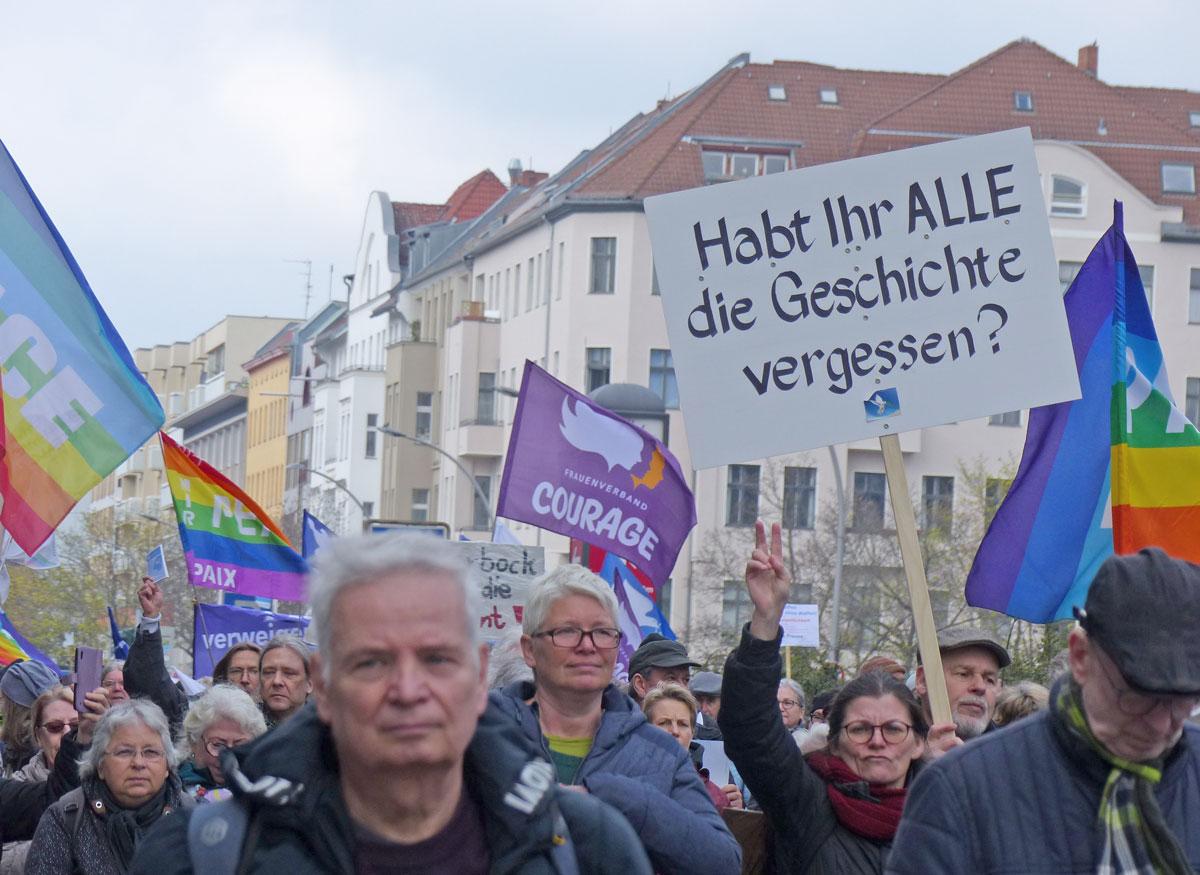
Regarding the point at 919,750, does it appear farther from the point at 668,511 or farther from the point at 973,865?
the point at 668,511

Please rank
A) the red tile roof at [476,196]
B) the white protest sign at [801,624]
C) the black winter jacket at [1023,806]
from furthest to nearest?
1. the red tile roof at [476,196]
2. the white protest sign at [801,624]
3. the black winter jacket at [1023,806]

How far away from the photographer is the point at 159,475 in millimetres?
130750

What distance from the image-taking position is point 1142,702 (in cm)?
365

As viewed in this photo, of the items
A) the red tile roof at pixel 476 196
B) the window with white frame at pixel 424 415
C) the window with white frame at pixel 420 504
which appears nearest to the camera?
the window with white frame at pixel 424 415

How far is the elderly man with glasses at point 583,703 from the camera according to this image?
560 centimetres

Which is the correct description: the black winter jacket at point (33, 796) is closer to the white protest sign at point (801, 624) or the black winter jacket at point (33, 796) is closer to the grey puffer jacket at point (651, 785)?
the grey puffer jacket at point (651, 785)

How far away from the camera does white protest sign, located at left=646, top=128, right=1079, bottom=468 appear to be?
7.29 meters

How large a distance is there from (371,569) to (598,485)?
31.2ft

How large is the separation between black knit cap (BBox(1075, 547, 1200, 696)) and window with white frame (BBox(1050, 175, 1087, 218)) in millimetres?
63388

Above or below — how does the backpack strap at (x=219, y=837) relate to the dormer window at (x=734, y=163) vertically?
below

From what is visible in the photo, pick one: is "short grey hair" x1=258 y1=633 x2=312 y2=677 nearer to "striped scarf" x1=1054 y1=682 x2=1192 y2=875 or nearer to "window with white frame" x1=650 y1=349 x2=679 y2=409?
"striped scarf" x1=1054 y1=682 x2=1192 y2=875

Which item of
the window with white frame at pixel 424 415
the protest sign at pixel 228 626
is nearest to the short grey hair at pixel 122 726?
the protest sign at pixel 228 626

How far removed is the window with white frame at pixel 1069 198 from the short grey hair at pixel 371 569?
63830 mm

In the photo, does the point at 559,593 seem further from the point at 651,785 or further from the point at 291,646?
the point at 291,646
